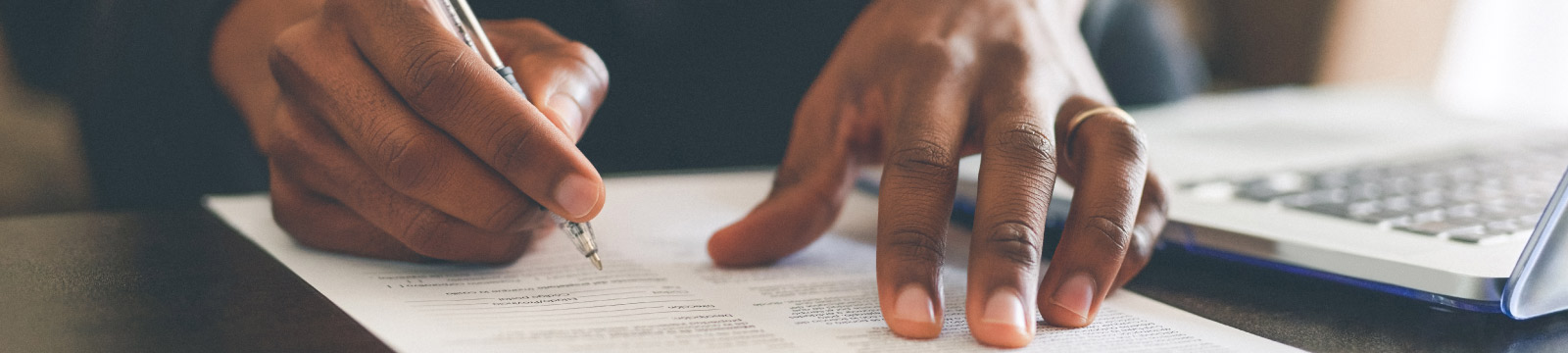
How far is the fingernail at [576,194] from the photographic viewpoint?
0.48 meters

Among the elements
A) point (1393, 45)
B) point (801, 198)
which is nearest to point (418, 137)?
point (801, 198)

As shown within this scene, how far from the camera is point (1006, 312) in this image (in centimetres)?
43

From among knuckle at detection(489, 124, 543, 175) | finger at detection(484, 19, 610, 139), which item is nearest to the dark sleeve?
finger at detection(484, 19, 610, 139)

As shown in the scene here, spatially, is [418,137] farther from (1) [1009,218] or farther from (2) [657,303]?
(1) [1009,218]

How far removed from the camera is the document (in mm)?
419

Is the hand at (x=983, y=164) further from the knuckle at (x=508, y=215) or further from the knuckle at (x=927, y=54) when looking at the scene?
the knuckle at (x=508, y=215)

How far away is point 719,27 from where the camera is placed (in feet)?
3.97

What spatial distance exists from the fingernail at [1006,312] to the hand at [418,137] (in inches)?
8.0

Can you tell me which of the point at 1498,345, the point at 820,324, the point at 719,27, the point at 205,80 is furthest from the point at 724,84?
the point at 1498,345

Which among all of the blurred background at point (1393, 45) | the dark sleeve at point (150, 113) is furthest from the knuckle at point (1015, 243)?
the blurred background at point (1393, 45)

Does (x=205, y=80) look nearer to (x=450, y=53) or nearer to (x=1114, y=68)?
(x=450, y=53)

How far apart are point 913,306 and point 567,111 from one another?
0.24 meters

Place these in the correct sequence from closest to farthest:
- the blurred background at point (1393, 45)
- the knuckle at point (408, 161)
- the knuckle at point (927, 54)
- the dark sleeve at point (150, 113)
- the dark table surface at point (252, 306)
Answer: the dark table surface at point (252, 306) < the knuckle at point (408, 161) < the knuckle at point (927, 54) < the dark sleeve at point (150, 113) < the blurred background at point (1393, 45)

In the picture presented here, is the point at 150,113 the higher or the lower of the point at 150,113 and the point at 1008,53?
the lower
